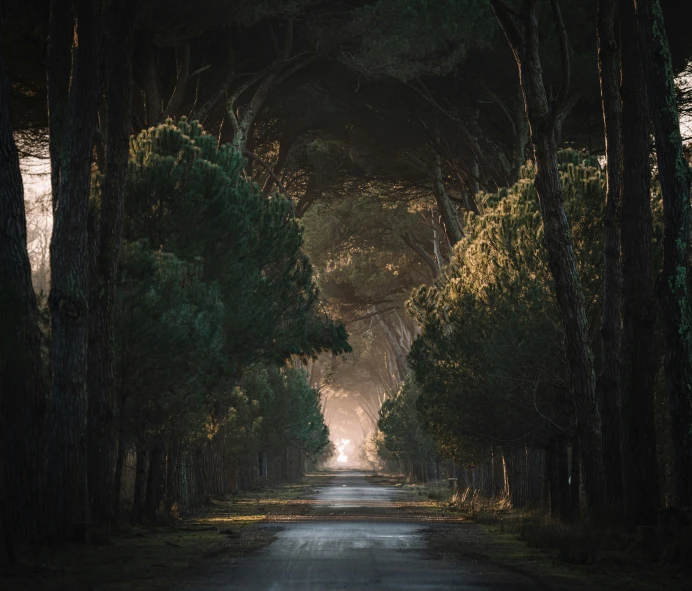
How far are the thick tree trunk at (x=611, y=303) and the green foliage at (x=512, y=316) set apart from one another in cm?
320

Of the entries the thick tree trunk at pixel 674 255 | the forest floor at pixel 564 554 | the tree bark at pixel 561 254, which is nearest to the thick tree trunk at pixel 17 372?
the forest floor at pixel 564 554

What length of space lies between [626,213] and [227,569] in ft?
27.5

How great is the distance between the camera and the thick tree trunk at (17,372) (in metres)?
13.6

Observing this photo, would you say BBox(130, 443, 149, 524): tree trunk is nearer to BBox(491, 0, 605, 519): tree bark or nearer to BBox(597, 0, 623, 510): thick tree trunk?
BBox(491, 0, 605, 519): tree bark

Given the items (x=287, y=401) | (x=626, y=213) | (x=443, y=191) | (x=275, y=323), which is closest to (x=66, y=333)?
(x=626, y=213)

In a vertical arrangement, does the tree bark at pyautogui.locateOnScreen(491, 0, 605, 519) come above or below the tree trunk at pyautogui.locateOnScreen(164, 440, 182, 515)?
above

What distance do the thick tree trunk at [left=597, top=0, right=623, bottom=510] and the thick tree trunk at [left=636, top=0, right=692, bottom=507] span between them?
10.5 feet

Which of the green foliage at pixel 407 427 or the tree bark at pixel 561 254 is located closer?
the tree bark at pixel 561 254

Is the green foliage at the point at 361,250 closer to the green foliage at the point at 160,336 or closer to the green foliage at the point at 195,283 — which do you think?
the green foliage at the point at 195,283

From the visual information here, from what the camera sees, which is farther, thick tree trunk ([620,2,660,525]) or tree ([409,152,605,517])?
tree ([409,152,605,517])

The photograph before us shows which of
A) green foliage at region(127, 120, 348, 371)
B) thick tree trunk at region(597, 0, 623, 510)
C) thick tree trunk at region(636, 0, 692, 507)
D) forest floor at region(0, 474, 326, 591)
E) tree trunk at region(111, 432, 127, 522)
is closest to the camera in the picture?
forest floor at region(0, 474, 326, 591)

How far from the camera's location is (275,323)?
28.3 metres

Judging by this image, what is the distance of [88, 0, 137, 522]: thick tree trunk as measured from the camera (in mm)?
19047

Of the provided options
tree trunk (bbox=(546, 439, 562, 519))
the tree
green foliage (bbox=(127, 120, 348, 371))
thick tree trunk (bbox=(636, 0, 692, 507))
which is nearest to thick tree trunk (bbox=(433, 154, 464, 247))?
green foliage (bbox=(127, 120, 348, 371))
